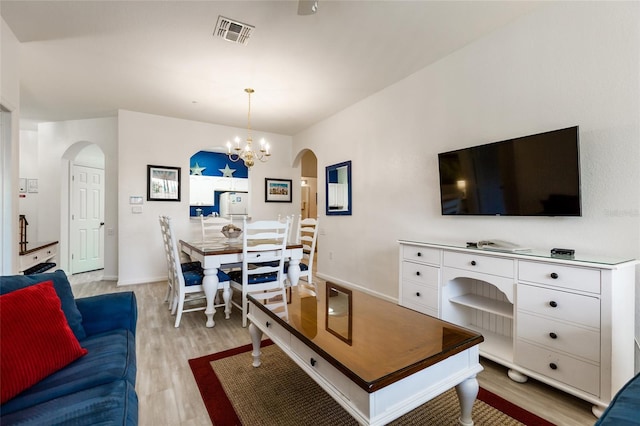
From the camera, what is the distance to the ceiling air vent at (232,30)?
242 centimetres

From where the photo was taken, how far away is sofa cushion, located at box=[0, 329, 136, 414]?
1.12 m

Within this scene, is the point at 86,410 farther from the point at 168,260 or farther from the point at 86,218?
the point at 86,218

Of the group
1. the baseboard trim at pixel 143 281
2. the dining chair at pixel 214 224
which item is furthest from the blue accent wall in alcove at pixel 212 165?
the dining chair at pixel 214 224

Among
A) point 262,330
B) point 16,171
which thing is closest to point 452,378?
point 262,330

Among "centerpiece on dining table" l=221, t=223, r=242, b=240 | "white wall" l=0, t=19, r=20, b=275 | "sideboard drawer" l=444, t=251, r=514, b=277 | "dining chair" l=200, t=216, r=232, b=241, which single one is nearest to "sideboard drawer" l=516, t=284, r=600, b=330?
"sideboard drawer" l=444, t=251, r=514, b=277

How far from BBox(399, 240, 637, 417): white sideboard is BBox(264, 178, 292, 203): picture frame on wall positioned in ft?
13.1

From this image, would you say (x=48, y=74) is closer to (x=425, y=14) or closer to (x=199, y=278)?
(x=199, y=278)

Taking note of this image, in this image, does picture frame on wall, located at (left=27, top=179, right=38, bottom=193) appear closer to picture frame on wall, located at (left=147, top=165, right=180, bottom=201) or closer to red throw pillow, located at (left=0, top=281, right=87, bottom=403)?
picture frame on wall, located at (left=147, top=165, right=180, bottom=201)

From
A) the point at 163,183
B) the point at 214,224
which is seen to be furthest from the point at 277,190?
the point at 163,183

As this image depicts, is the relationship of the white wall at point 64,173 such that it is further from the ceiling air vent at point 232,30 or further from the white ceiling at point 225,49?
the ceiling air vent at point 232,30

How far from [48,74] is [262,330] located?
386 centimetres

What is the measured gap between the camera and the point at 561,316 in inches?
69.1

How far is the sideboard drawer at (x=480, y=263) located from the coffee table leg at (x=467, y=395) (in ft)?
2.93

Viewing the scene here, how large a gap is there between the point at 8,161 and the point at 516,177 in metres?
4.24
